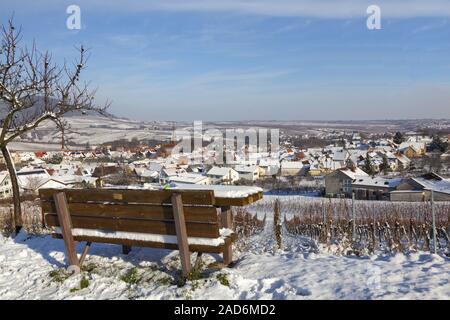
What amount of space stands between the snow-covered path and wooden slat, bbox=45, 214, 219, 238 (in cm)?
45

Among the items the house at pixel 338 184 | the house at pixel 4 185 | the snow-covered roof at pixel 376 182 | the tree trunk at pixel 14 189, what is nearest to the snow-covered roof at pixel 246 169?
the house at pixel 338 184

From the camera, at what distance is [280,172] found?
60969mm

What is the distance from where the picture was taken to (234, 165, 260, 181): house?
182 ft

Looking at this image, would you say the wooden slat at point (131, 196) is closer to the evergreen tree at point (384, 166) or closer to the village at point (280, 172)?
the village at point (280, 172)

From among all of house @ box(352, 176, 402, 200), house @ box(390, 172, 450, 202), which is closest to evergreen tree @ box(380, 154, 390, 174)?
house @ box(352, 176, 402, 200)

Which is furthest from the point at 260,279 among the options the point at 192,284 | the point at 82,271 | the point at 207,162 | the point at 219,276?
the point at 207,162

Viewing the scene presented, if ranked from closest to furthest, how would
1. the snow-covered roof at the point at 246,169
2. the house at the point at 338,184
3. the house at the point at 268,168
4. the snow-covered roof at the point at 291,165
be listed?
the house at the point at 338,184 < the snow-covered roof at the point at 246,169 < the house at the point at 268,168 < the snow-covered roof at the point at 291,165

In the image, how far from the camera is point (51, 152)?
86562 mm

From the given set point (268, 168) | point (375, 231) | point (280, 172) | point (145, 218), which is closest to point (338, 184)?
point (280, 172)

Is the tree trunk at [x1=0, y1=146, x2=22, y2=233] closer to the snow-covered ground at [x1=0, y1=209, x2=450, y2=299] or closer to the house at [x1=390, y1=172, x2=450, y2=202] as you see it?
the snow-covered ground at [x1=0, y1=209, x2=450, y2=299]

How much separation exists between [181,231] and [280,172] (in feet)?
190

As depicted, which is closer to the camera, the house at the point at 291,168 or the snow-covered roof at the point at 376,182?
the snow-covered roof at the point at 376,182

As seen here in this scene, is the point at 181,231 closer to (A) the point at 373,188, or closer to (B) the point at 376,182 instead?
(A) the point at 373,188

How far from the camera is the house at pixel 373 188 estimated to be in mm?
40984
